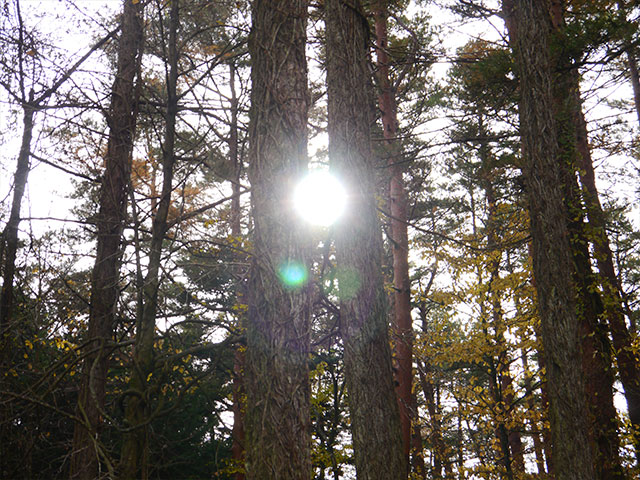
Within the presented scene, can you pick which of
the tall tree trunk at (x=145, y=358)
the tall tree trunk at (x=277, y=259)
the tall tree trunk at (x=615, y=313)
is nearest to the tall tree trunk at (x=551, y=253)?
the tall tree trunk at (x=615, y=313)

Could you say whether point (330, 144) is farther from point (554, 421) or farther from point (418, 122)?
point (418, 122)

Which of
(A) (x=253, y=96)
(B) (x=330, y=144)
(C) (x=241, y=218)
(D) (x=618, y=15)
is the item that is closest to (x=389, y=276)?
(C) (x=241, y=218)

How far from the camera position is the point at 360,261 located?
167 inches

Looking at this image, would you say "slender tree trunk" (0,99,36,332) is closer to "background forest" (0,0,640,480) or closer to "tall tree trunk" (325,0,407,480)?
"background forest" (0,0,640,480)

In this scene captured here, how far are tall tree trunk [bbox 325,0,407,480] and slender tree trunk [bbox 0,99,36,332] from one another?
2938 mm

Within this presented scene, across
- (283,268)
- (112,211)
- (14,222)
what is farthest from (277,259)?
(14,222)

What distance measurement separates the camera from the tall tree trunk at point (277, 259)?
268cm

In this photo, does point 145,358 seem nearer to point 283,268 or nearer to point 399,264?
point 283,268

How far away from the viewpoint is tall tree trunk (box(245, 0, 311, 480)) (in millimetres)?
2682

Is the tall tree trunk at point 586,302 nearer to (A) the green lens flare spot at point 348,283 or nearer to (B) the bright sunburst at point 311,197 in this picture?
(A) the green lens flare spot at point 348,283

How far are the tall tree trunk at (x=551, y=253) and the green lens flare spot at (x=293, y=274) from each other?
133 inches

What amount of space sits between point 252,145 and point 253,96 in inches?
14.7

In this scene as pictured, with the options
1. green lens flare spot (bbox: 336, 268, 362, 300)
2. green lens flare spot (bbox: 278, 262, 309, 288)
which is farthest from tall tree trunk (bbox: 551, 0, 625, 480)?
green lens flare spot (bbox: 278, 262, 309, 288)

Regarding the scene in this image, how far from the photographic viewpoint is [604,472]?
6.32m
